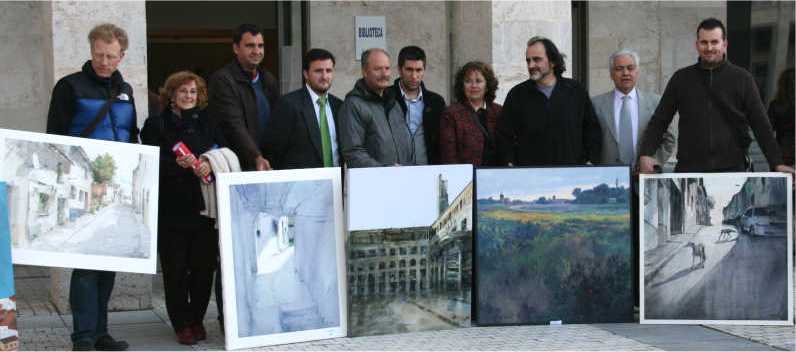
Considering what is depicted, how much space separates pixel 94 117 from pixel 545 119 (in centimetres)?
297

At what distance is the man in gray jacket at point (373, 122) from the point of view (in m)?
7.96

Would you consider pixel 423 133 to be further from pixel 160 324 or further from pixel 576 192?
pixel 160 324

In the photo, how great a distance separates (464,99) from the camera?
8.57 m

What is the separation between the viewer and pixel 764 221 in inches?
320

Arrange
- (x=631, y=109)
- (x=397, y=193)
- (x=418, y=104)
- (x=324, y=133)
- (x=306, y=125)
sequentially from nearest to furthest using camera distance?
(x=397, y=193), (x=306, y=125), (x=324, y=133), (x=418, y=104), (x=631, y=109)

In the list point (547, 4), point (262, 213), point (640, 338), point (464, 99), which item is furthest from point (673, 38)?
point (262, 213)

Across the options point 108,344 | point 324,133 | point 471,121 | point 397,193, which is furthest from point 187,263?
point 471,121

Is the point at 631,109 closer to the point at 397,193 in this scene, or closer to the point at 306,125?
the point at 397,193

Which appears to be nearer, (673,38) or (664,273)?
(664,273)

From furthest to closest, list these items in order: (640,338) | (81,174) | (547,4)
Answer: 1. (547,4)
2. (640,338)
3. (81,174)

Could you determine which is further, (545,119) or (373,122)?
(545,119)

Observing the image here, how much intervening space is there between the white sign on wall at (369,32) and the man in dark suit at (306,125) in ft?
14.1

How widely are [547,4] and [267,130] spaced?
126 inches

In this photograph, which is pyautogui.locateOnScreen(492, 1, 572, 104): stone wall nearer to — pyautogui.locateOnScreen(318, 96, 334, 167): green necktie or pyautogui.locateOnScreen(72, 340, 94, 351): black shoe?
pyautogui.locateOnScreen(318, 96, 334, 167): green necktie
